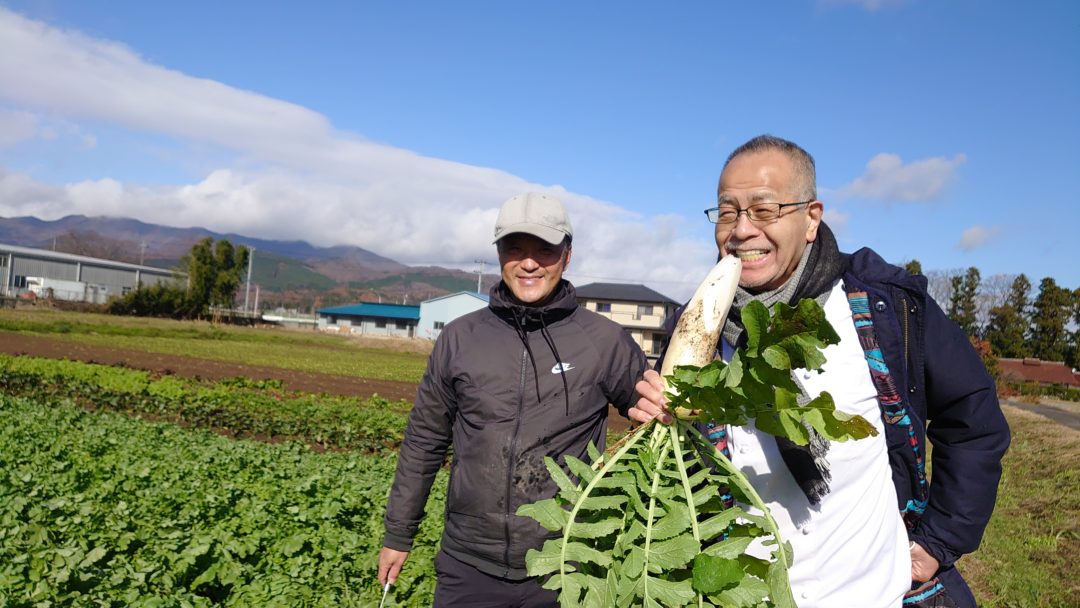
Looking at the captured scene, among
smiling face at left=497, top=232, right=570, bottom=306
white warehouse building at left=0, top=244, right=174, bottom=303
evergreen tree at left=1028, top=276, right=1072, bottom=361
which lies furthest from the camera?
white warehouse building at left=0, top=244, right=174, bottom=303

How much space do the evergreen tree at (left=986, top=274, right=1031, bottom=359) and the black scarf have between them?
5887 centimetres

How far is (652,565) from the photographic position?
4.15ft

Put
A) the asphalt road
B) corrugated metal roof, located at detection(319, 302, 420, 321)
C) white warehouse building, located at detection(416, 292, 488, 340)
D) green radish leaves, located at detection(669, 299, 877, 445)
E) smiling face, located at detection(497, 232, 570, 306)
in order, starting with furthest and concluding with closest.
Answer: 1. corrugated metal roof, located at detection(319, 302, 420, 321)
2. white warehouse building, located at detection(416, 292, 488, 340)
3. the asphalt road
4. smiling face, located at detection(497, 232, 570, 306)
5. green radish leaves, located at detection(669, 299, 877, 445)

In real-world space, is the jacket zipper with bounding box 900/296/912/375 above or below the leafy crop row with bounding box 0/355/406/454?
above

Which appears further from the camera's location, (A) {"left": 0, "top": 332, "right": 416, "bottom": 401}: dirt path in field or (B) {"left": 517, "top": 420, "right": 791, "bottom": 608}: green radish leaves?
(A) {"left": 0, "top": 332, "right": 416, "bottom": 401}: dirt path in field

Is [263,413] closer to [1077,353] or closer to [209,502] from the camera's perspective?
[209,502]

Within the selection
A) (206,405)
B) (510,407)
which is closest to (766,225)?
(510,407)

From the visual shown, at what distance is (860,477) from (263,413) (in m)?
13.4

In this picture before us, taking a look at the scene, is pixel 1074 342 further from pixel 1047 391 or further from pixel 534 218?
pixel 534 218

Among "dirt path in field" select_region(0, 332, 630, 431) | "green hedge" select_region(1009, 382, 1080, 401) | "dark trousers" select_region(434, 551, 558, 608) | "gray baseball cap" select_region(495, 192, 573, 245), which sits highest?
"gray baseball cap" select_region(495, 192, 573, 245)

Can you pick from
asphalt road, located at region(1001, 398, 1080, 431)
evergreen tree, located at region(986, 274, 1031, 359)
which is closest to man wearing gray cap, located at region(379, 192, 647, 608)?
asphalt road, located at region(1001, 398, 1080, 431)

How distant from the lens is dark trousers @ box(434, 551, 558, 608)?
221 centimetres

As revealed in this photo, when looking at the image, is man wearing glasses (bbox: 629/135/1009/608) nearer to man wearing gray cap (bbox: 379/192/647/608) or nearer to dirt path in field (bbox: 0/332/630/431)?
man wearing gray cap (bbox: 379/192/647/608)

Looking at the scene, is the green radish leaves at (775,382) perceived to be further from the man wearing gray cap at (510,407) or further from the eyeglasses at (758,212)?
the man wearing gray cap at (510,407)
